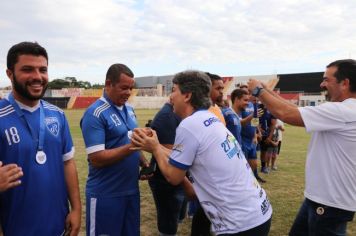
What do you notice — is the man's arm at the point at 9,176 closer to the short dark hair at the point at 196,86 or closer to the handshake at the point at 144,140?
the handshake at the point at 144,140

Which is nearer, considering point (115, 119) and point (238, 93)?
point (115, 119)

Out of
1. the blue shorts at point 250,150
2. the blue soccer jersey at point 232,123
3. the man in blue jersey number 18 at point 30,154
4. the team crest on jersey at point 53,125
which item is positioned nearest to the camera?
the man in blue jersey number 18 at point 30,154

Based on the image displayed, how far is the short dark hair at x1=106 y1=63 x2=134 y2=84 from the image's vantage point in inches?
142

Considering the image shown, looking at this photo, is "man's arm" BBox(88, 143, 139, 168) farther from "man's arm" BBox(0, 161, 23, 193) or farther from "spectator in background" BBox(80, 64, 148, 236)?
"man's arm" BBox(0, 161, 23, 193)

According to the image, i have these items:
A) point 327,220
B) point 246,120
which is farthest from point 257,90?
point 246,120

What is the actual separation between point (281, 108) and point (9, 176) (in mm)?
2408

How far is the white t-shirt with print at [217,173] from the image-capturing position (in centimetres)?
264

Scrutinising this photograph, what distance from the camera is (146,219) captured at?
6195mm

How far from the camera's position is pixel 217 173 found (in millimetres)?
2650

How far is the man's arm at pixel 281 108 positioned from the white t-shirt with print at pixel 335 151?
6 centimetres

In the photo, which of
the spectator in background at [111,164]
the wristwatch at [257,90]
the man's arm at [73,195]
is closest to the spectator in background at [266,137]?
the wristwatch at [257,90]

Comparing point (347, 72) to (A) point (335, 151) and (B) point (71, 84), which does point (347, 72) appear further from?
(B) point (71, 84)

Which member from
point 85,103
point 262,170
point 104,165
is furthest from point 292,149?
point 85,103

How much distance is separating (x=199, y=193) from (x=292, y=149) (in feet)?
43.7
